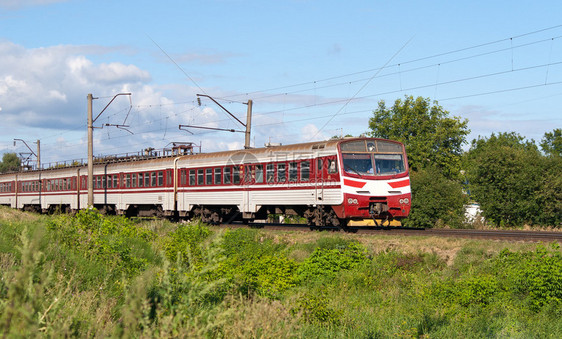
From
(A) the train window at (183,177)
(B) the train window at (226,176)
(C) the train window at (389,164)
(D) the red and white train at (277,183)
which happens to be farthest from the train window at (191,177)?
(C) the train window at (389,164)

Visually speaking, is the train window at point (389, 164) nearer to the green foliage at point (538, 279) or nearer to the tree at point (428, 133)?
the green foliage at point (538, 279)

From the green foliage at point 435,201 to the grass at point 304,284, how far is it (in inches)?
699

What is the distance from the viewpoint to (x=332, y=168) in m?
20.1

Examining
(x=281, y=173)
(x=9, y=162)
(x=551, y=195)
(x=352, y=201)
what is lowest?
(x=352, y=201)

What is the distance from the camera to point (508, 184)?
3744cm

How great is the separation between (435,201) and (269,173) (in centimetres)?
1552

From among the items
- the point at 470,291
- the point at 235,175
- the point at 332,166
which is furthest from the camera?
the point at 235,175

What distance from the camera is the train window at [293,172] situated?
850 inches

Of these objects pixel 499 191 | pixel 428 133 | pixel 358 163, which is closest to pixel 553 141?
pixel 428 133

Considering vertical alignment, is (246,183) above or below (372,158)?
below

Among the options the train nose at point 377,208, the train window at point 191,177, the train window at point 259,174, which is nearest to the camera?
the train nose at point 377,208

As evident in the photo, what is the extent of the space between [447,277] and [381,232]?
586 centimetres

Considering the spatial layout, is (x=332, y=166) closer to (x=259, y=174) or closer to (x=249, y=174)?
(x=259, y=174)

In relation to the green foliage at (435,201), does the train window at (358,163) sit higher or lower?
higher
